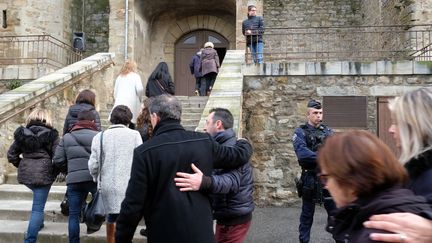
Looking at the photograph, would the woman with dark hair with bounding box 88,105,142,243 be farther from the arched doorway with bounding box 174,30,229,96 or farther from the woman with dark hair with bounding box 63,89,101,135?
the arched doorway with bounding box 174,30,229,96

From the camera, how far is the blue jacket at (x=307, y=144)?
14.9 feet

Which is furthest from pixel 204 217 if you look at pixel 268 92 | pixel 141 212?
pixel 268 92

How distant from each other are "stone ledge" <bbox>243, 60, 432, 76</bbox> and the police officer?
3.92 m

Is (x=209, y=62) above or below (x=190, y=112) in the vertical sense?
above

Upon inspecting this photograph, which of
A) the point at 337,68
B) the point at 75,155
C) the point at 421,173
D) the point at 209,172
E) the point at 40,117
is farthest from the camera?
the point at 337,68

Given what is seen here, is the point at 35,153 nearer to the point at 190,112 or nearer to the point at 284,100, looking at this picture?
the point at 190,112

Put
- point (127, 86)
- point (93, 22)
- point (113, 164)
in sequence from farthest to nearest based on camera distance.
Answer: point (93, 22), point (127, 86), point (113, 164)

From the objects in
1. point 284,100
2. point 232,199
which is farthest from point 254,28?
point 232,199

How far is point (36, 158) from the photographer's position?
4.58m

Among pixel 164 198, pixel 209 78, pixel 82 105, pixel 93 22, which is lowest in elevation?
pixel 164 198

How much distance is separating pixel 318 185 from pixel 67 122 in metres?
3.05

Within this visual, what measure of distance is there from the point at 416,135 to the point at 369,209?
0.57 meters

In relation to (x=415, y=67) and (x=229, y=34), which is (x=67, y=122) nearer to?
(x=415, y=67)

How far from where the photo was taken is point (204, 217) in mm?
2896
